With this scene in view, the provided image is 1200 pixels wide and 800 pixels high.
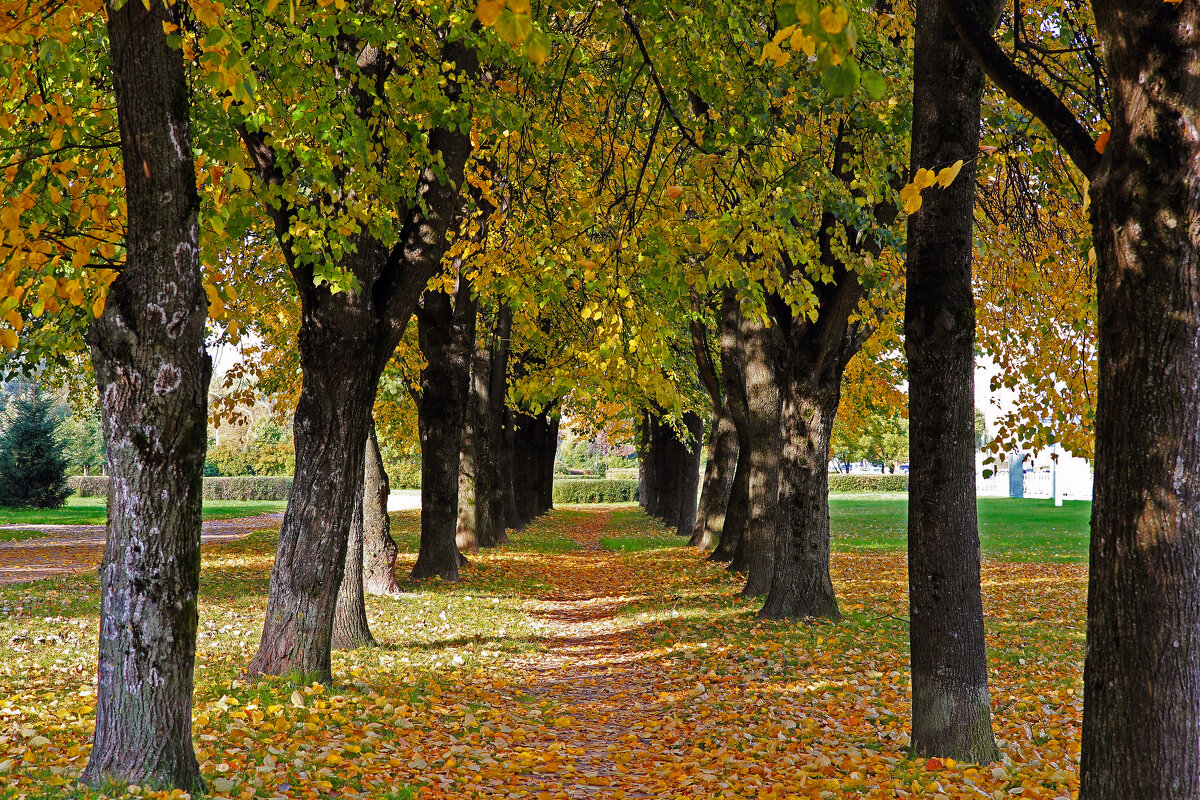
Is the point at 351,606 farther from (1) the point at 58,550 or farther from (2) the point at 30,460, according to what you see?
(2) the point at 30,460

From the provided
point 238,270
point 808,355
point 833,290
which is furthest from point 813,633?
point 238,270

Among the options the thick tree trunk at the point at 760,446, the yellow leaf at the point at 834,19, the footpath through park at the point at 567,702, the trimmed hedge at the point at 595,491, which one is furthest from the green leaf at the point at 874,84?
the trimmed hedge at the point at 595,491

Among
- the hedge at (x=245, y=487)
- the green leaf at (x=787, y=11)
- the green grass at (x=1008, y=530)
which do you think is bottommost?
the hedge at (x=245, y=487)

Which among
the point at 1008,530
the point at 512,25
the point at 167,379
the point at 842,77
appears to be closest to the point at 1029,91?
the point at 842,77

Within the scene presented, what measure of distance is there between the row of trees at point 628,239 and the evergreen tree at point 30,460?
973 inches

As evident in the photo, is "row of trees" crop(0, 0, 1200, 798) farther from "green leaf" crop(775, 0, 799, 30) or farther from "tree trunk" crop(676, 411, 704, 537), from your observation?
"tree trunk" crop(676, 411, 704, 537)

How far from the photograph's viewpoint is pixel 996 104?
7863 mm

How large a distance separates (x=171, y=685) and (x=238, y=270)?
8333mm

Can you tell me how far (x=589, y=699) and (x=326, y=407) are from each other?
3.48 m

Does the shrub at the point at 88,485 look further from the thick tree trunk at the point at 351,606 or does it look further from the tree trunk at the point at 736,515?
the thick tree trunk at the point at 351,606

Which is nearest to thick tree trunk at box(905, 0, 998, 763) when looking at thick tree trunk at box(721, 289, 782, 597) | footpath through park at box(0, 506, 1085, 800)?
footpath through park at box(0, 506, 1085, 800)

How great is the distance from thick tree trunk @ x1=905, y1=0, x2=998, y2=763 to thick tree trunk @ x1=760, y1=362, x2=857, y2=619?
486 cm

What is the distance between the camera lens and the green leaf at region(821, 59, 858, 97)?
266 centimetres

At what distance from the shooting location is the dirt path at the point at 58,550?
1556 centimetres
